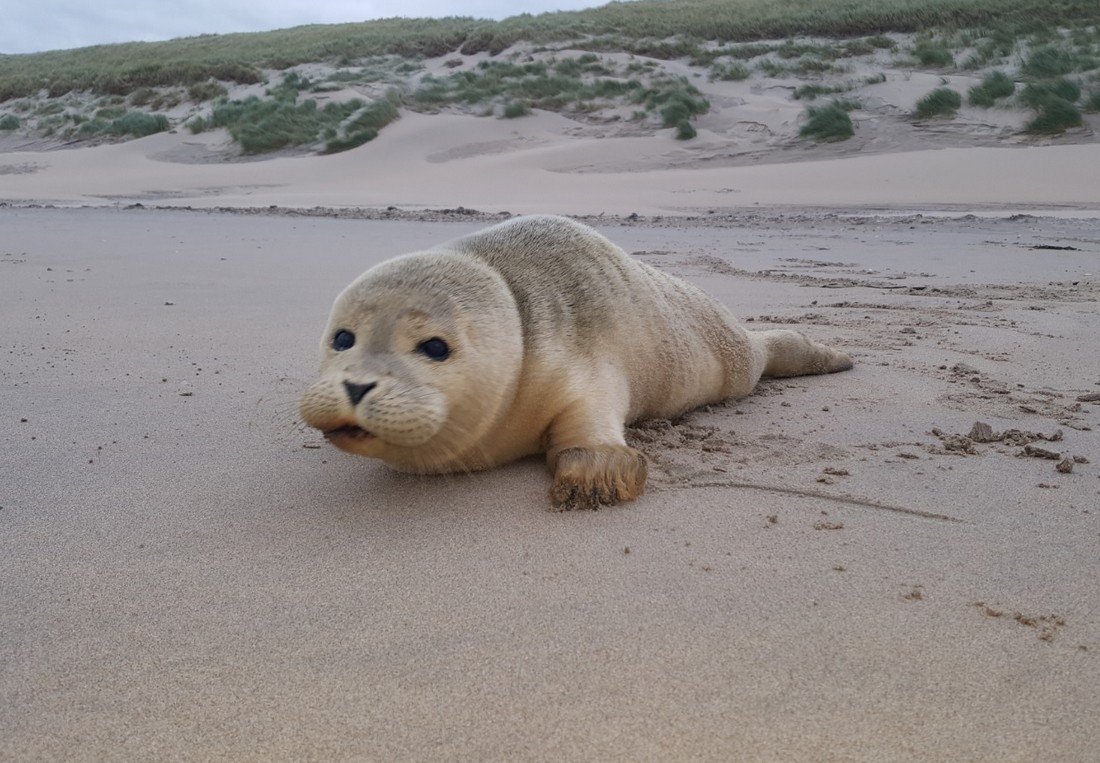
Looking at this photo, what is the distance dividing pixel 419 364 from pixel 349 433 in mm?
260

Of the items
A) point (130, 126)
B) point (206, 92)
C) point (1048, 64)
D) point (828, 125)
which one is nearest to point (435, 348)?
point (828, 125)

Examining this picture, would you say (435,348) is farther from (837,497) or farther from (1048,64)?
(1048,64)

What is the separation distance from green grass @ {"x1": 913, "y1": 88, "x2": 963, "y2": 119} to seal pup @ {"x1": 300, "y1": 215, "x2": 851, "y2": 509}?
14142mm

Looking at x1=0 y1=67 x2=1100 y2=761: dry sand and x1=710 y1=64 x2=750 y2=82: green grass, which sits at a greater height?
x1=710 y1=64 x2=750 y2=82: green grass

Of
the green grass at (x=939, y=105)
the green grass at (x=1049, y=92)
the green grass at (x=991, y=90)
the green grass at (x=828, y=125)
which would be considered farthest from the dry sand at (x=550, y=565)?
the green grass at (x=991, y=90)

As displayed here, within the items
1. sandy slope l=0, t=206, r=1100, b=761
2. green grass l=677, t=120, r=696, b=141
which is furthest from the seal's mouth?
green grass l=677, t=120, r=696, b=141

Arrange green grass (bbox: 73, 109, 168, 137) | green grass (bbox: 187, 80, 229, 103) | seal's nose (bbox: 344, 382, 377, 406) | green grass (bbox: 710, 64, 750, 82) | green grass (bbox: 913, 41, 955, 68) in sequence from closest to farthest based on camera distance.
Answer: seal's nose (bbox: 344, 382, 377, 406)
green grass (bbox: 913, 41, 955, 68)
green grass (bbox: 710, 64, 750, 82)
green grass (bbox: 73, 109, 168, 137)
green grass (bbox: 187, 80, 229, 103)

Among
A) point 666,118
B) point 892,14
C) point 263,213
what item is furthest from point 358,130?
point 892,14

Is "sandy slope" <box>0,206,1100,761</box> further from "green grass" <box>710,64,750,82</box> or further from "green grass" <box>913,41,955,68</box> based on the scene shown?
"green grass" <box>710,64,750,82</box>

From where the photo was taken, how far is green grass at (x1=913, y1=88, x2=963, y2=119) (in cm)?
1594

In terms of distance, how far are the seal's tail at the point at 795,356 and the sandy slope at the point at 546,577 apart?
A: 115 mm

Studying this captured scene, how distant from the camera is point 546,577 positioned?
6.77 feet

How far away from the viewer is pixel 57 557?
213 cm

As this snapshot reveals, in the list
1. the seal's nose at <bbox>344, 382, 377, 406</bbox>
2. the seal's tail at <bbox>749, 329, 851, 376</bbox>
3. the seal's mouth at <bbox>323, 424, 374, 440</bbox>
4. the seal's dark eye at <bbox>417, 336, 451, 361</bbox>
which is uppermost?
the seal's dark eye at <bbox>417, 336, 451, 361</bbox>
